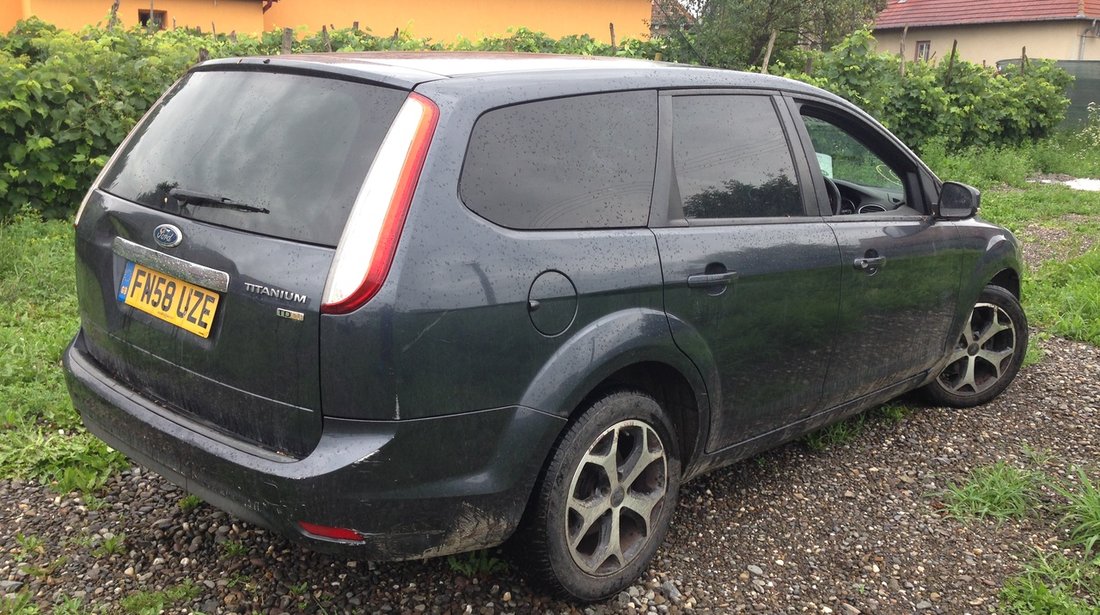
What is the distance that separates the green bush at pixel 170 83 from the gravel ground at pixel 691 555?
4293 millimetres

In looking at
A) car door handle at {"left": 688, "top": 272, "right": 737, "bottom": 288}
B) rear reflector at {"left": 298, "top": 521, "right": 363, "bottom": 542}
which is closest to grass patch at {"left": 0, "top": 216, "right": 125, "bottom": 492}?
rear reflector at {"left": 298, "top": 521, "right": 363, "bottom": 542}

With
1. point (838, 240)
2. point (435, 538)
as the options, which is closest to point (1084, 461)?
point (838, 240)

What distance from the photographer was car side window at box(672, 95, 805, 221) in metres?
3.14

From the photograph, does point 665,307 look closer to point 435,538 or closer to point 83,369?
point 435,538

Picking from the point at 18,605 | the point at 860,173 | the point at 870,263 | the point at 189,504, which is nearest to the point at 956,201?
the point at 860,173

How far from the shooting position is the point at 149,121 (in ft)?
10.1

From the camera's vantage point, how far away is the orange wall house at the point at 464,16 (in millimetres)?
27266

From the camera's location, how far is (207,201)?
2.64 meters

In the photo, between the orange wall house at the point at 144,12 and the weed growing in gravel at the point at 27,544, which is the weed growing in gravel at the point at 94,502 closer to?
the weed growing in gravel at the point at 27,544

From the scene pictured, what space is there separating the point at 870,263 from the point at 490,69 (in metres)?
1.80

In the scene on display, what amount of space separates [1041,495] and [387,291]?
9.86 ft

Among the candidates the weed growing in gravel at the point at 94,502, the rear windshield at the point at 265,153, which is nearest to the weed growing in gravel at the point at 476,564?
the rear windshield at the point at 265,153

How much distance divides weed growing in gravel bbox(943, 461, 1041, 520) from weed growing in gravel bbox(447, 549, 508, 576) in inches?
74.0

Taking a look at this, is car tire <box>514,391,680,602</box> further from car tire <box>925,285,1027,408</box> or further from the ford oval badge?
Result: car tire <box>925,285,1027,408</box>
